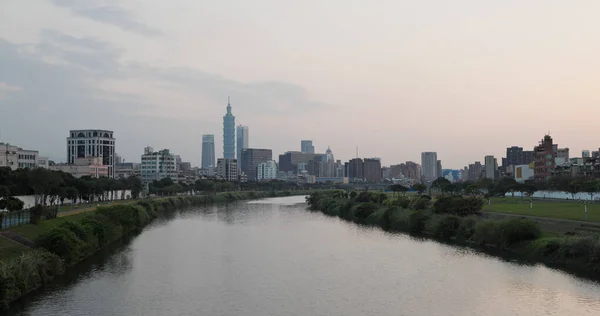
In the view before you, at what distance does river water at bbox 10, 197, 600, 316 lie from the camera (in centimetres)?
3459

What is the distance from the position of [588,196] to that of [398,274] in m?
65.5

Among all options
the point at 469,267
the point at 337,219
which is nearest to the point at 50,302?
the point at 469,267

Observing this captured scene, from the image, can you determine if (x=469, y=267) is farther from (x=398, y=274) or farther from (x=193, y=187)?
(x=193, y=187)

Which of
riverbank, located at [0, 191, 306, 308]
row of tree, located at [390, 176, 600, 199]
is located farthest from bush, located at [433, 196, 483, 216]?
riverbank, located at [0, 191, 306, 308]

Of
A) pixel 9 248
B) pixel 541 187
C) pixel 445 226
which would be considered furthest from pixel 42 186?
pixel 541 187

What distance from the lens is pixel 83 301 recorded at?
118 feet

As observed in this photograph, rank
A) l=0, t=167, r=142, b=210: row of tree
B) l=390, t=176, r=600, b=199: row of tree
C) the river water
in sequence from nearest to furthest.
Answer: the river water, l=0, t=167, r=142, b=210: row of tree, l=390, t=176, r=600, b=199: row of tree

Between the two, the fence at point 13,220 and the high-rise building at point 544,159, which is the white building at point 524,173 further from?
the fence at point 13,220

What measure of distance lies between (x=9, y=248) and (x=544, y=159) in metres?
142

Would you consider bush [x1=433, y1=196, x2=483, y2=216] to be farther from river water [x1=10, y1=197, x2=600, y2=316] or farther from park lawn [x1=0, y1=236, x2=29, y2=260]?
park lawn [x1=0, y1=236, x2=29, y2=260]

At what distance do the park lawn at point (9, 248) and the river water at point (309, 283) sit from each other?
14.6 ft

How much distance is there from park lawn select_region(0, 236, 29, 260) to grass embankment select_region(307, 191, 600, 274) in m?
42.7

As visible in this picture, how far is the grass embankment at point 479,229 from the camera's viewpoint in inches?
1791

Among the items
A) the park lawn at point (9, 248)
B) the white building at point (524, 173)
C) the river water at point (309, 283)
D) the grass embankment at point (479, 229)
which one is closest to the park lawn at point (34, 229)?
the park lawn at point (9, 248)
